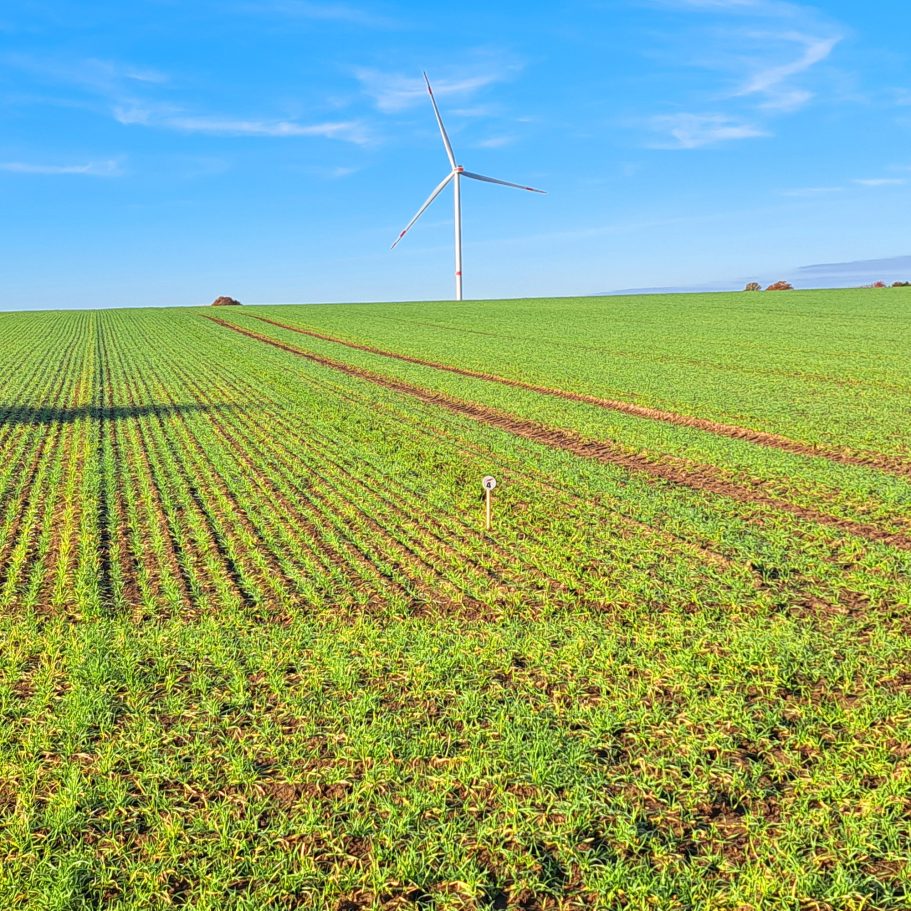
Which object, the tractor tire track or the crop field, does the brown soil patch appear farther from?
the tractor tire track

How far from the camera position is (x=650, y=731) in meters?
6.00

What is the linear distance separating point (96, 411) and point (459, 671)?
66.1ft

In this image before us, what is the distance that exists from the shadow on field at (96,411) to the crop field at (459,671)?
4.05m

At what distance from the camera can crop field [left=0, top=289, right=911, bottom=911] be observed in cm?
470

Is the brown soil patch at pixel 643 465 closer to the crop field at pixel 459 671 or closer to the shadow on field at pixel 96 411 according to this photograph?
the crop field at pixel 459 671

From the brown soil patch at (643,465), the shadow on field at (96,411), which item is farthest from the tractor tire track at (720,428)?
the shadow on field at (96,411)

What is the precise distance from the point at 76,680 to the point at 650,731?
552 cm

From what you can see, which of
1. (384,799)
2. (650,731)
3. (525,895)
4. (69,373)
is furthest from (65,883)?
(69,373)

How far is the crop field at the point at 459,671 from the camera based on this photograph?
4.70 metres

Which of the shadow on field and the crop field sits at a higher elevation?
the shadow on field

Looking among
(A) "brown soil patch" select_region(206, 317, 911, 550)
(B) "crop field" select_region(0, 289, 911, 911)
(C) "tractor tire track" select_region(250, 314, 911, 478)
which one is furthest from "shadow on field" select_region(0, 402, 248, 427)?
(C) "tractor tire track" select_region(250, 314, 911, 478)

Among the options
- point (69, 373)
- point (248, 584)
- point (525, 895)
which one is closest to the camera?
point (525, 895)

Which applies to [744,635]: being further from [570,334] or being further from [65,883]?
[570,334]

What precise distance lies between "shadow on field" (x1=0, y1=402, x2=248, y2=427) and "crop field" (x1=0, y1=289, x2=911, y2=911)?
405 cm
